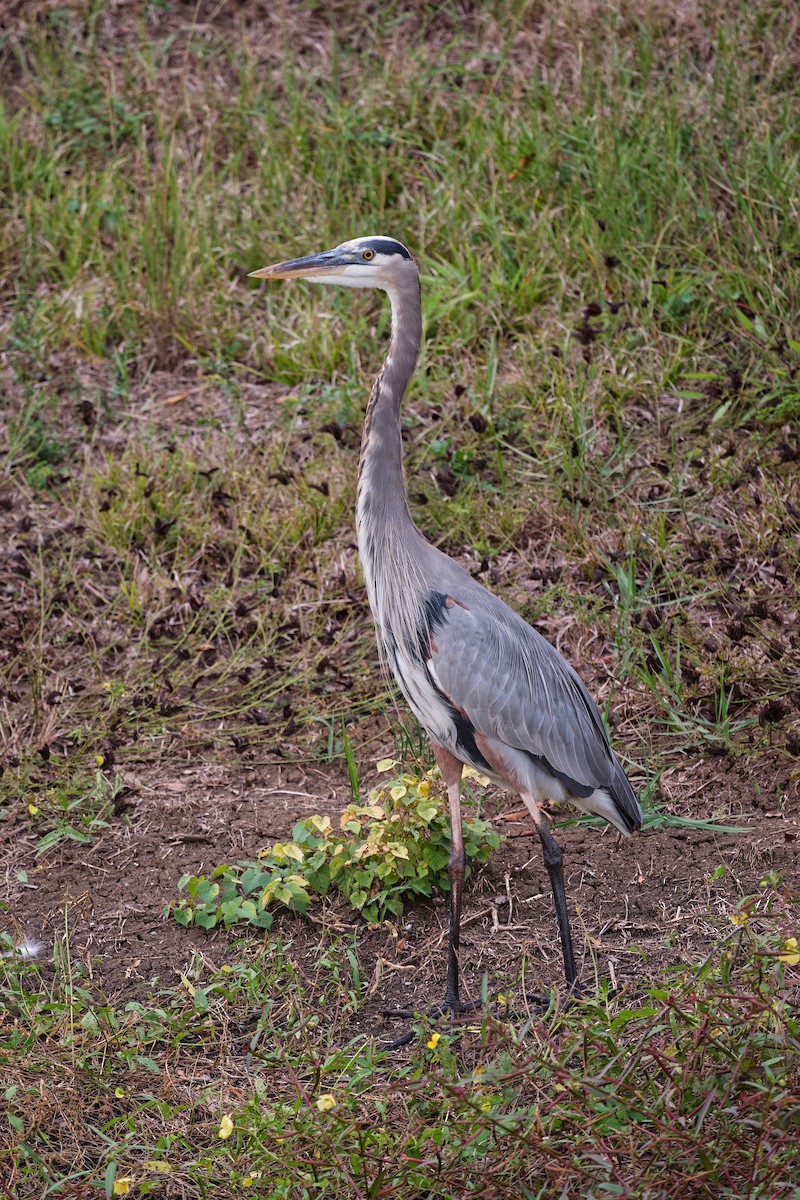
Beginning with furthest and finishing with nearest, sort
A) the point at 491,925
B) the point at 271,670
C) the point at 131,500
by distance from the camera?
the point at 131,500, the point at 271,670, the point at 491,925

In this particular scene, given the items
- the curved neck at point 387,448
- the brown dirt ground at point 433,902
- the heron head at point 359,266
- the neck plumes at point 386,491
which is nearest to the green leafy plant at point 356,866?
the brown dirt ground at point 433,902

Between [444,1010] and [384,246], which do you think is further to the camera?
[384,246]

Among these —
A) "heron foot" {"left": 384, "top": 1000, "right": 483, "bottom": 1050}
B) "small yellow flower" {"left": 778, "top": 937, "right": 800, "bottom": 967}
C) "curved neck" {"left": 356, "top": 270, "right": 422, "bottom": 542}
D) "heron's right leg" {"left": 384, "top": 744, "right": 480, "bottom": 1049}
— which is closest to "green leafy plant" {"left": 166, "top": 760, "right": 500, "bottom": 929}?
"heron's right leg" {"left": 384, "top": 744, "right": 480, "bottom": 1049}

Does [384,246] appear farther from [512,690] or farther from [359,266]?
[512,690]

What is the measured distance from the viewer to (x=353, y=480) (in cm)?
536

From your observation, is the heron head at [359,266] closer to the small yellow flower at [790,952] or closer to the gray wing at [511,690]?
the gray wing at [511,690]

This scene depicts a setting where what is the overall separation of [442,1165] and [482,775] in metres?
1.34

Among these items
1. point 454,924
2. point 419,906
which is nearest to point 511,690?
point 454,924

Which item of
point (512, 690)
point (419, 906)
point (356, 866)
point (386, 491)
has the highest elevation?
Answer: point (386, 491)

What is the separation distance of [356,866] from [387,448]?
1.20 m

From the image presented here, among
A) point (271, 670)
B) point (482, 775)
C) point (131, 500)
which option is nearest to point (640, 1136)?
point (482, 775)

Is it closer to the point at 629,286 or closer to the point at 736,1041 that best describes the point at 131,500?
the point at 629,286

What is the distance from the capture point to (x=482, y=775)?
12.4ft

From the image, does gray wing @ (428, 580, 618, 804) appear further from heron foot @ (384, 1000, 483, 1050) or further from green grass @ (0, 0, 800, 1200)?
heron foot @ (384, 1000, 483, 1050)
